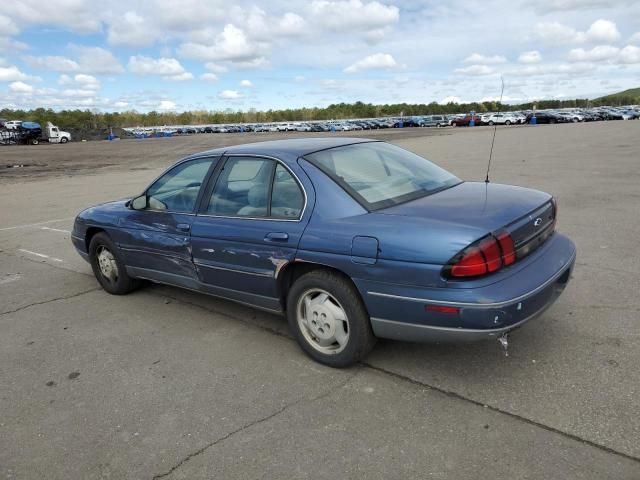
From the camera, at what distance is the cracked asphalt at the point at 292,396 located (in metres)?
2.61

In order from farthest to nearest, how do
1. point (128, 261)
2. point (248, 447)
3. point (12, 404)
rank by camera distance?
point (128, 261) → point (12, 404) → point (248, 447)

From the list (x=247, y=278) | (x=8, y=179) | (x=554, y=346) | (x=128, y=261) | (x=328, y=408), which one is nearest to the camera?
(x=328, y=408)

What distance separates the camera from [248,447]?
109 inches

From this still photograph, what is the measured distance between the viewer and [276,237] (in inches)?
142

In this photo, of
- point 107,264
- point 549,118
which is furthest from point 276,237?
point 549,118

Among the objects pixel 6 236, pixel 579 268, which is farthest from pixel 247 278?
pixel 6 236

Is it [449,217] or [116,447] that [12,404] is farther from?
[449,217]

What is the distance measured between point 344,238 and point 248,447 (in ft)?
4.36

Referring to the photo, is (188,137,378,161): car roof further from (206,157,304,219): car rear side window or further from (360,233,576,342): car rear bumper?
(360,233,576,342): car rear bumper

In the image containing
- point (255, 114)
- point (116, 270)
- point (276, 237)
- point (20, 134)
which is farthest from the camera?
point (255, 114)

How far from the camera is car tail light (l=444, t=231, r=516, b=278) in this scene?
2875 mm

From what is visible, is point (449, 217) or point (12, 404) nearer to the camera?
point (449, 217)

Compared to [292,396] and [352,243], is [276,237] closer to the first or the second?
[352,243]

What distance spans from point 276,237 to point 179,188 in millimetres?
→ 1422
